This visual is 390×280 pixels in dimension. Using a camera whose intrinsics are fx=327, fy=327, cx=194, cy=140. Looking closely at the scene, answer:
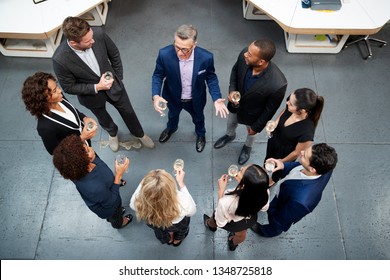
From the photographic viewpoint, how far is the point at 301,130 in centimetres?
263

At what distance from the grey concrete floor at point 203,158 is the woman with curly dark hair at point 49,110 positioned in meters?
1.12

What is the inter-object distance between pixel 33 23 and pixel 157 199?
3.26 metres

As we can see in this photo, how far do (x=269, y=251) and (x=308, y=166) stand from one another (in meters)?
1.41

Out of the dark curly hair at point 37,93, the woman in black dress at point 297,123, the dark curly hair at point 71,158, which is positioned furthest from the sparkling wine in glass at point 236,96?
the dark curly hair at point 37,93

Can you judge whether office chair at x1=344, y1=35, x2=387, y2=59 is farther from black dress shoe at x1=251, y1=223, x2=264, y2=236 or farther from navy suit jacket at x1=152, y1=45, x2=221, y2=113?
black dress shoe at x1=251, y1=223, x2=264, y2=236

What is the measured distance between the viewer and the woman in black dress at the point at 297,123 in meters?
2.51

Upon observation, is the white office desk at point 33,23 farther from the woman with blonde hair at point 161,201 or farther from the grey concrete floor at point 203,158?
the woman with blonde hair at point 161,201

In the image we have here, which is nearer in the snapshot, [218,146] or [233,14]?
[218,146]

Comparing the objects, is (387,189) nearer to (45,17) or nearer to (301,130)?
(301,130)

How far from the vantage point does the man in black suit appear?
8.62ft

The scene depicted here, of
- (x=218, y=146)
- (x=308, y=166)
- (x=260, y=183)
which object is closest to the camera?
(x=260, y=183)

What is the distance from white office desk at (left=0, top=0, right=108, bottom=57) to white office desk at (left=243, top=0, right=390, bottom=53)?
2.40 metres
